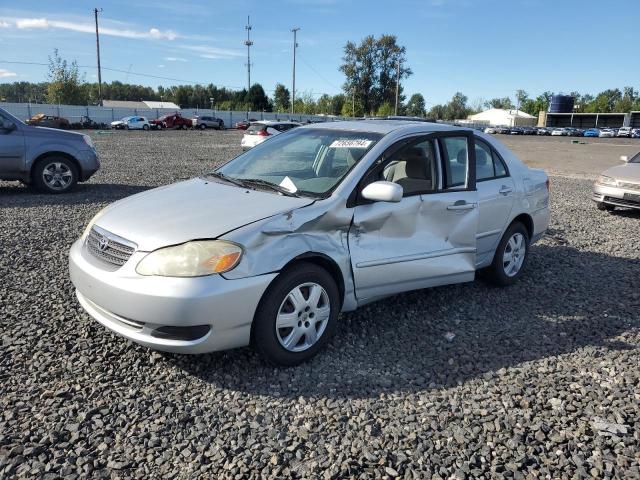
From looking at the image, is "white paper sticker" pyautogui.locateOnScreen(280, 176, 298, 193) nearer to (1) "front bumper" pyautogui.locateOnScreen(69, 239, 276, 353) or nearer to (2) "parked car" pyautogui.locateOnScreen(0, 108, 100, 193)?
(1) "front bumper" pyautogui.locateOnScreen(69, 239, 276, 353)

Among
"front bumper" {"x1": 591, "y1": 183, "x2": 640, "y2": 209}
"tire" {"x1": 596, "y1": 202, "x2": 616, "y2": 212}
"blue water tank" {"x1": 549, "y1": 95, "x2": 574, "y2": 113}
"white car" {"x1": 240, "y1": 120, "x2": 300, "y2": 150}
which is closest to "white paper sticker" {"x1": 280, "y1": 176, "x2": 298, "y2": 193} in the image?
"front bumper" {"x1": 591, "y1": 183, "x2": 640, "y2": 209}

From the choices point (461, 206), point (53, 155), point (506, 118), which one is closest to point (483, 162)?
point (461, 206)

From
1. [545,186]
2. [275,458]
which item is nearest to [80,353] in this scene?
[275,458]

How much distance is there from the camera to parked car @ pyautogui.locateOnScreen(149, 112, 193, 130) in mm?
50875

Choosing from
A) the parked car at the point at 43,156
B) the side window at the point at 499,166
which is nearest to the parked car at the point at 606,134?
the parked car at the point at 43,156

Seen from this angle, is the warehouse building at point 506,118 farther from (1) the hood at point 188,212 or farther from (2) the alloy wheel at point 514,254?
(1) the hood at point 188,212

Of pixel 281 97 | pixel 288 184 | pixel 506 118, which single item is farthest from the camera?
pixel 506 118

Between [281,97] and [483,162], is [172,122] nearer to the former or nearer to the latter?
[483,162]

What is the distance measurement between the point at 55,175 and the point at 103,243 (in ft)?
24.2

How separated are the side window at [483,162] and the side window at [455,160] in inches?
8.9

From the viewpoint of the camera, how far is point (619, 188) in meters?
9.70

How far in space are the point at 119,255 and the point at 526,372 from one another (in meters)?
2.84

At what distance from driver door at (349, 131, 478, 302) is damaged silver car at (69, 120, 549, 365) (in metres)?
0.01

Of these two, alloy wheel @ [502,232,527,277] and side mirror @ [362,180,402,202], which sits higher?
side mirror @ [362,180,402,202]
